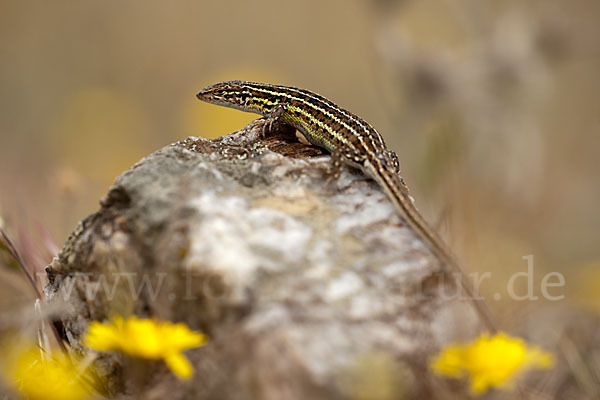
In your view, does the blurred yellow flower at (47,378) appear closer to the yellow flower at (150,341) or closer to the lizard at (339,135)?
the yellow flower at (150,341)

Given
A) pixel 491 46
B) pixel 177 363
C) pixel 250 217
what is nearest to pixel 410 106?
pixel 491 46

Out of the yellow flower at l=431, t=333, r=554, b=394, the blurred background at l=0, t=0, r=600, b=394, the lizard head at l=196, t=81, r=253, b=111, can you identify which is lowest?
the yellow flower at l=431, t=333, r=554, b=394

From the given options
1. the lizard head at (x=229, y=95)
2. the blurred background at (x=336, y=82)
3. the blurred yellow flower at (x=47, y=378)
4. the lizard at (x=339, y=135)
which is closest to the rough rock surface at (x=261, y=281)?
the lizard at (x=339, y=135)

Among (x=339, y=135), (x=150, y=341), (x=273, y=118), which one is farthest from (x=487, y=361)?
(x=273, y=118)

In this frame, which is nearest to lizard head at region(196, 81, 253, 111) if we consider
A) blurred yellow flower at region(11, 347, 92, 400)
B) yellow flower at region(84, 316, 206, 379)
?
blurred yellow flower at region(11, 347, 92, 400)

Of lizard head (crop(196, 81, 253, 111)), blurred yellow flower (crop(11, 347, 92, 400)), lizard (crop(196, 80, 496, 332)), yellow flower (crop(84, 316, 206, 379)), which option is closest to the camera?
yellow flower (crop(84, 316, 206, 379))

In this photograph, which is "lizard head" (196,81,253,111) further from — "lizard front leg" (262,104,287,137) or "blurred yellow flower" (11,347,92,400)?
"blurred yellow flower" (11,347,92,400)
